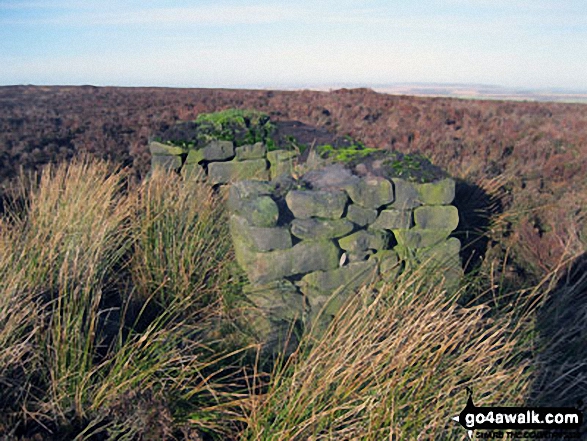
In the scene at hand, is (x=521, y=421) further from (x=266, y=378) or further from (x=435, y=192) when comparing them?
(x=435, y=192)

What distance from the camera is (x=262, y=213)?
138 inches

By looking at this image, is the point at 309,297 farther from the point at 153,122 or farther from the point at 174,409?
the point at 153,122

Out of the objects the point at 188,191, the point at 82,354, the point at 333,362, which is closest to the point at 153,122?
the point at 188,191

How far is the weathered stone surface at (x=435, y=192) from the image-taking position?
387cm

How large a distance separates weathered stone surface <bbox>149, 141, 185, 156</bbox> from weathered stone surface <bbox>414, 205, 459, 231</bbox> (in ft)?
10.5

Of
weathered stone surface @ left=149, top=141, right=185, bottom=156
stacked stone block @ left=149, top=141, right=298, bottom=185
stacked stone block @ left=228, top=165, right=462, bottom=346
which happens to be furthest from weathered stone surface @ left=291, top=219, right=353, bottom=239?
weathered stone surface @ left=149, top=141, right=185, bottom=156

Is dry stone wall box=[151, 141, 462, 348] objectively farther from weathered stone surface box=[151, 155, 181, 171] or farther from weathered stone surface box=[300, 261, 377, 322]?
weathered stone surface box=[151, 155, 181, 171]

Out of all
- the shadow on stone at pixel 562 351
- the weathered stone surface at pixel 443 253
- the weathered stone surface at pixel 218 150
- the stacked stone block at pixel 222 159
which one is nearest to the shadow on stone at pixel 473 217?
the weathered stone surface at pixel 443 253

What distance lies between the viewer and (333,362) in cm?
→ 213

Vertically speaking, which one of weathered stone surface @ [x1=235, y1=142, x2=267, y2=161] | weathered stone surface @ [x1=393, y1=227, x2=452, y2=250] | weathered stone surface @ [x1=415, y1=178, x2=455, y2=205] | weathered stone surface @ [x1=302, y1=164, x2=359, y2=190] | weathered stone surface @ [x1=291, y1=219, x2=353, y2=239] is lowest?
weathered stone surface @ [x1=393, y1=227, x2=452, y2=250]

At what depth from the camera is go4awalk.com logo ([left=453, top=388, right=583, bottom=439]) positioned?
6.66ft

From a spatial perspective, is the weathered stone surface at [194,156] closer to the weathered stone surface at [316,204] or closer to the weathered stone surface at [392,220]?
the weathered stone surface at [316,204]

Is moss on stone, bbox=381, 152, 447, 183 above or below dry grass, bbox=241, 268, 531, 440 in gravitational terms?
above

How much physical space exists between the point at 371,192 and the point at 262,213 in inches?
35.4
